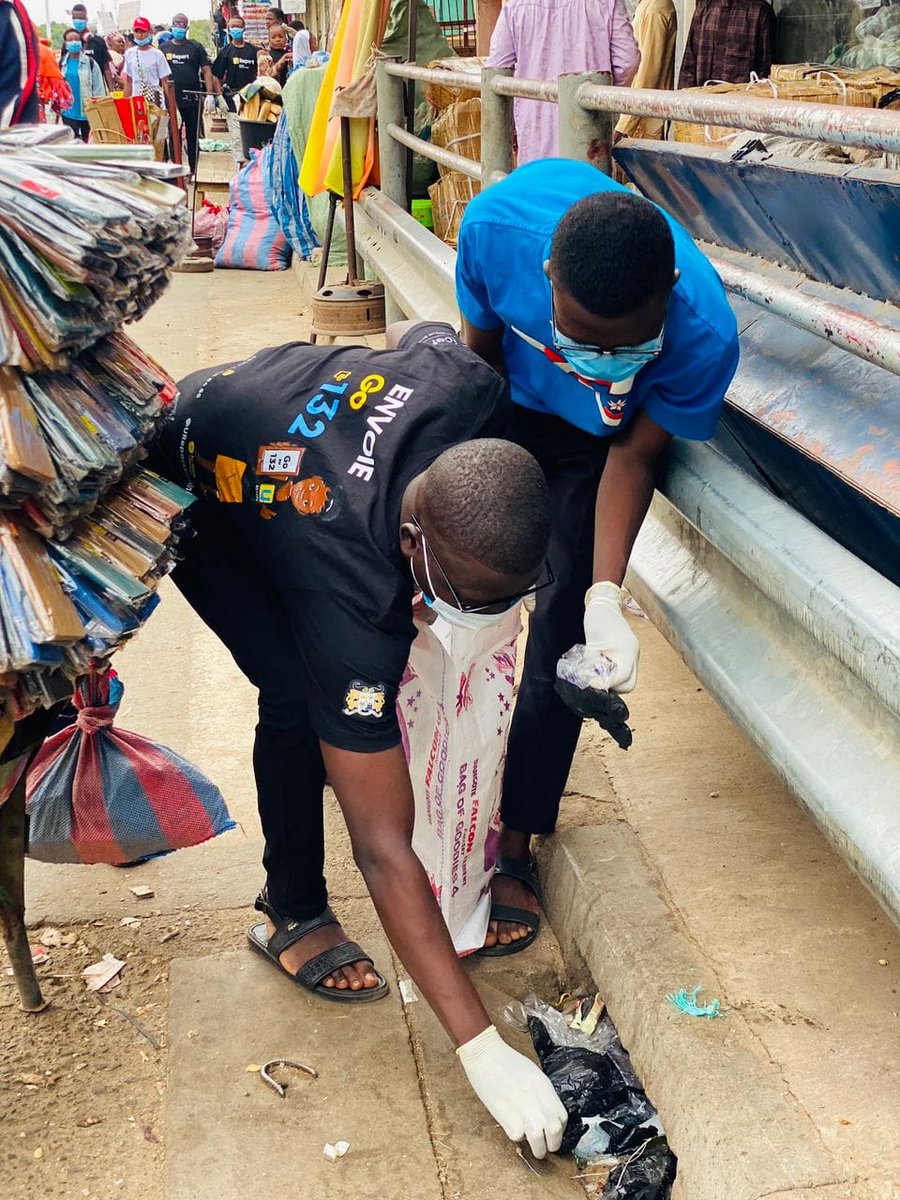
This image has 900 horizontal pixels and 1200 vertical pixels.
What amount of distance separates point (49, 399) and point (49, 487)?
14cm

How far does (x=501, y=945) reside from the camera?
2682mm

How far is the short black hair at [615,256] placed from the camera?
199cm

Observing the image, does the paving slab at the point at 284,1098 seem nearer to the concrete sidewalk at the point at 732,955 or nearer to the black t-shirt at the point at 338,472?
the concrete sidewalk at the point at 732,955

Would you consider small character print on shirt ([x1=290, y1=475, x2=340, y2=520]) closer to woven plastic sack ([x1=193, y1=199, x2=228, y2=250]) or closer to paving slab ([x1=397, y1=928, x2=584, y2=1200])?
paving slab ([x1=397, y1=928, x2=584, y2=1200])

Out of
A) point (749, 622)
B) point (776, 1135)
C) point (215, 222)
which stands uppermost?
point (749, 622)

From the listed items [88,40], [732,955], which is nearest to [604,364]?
[732,955]

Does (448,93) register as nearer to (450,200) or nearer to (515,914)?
(450,200)

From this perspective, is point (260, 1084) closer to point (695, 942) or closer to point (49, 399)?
point (695, 942)

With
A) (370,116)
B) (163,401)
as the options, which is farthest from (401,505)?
(370,116)

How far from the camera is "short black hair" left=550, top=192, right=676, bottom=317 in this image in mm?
1985

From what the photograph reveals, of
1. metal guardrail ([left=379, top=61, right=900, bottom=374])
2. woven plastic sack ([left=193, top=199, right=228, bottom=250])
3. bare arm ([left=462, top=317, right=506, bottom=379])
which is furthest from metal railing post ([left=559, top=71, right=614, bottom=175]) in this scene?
woven plastic sack ([left=193, top=199, right=228, bottom=250])

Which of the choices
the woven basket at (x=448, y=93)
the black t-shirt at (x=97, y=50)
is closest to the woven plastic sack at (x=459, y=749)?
the woven basket at (x=448, y=93)

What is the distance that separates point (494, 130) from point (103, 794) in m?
2.26

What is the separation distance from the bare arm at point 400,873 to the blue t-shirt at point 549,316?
773 millimetres
